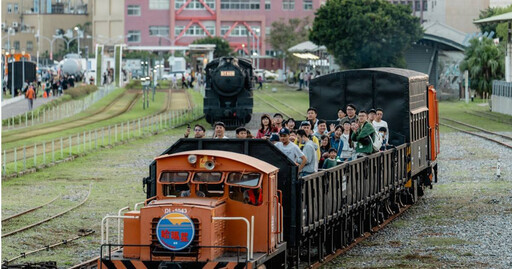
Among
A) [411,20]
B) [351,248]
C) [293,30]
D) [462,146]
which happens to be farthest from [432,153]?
[293,30]

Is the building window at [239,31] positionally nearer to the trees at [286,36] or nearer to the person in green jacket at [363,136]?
the trees at [286,36]

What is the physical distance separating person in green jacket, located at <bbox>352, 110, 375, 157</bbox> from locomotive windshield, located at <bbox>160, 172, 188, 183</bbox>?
291 inches

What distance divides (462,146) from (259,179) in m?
29.7

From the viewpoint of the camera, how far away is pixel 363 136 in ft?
66.4

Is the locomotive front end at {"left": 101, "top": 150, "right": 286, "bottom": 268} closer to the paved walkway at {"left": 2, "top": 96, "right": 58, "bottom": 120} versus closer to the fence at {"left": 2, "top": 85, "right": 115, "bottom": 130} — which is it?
the fence at {"left": 2, "top": 85, "right": 115, "bottom": 130}

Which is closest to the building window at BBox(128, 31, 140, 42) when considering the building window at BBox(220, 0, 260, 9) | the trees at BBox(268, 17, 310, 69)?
the building window at BBox(220, 0, 260, 9)

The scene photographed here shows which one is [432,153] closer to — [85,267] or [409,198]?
[409,198]

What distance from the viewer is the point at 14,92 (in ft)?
258

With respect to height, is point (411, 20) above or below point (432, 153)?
above

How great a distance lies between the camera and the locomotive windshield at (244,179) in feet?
43.7

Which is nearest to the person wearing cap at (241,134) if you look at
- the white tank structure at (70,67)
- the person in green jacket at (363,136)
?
the person in green jacket at (363,136)

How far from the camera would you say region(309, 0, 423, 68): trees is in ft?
270

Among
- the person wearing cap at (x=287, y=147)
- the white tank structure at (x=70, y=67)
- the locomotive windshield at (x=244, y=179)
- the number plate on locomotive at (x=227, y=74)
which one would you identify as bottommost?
the locomotive windshield at (x=244, y=179)

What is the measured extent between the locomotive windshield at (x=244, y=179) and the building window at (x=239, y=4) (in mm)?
152074
